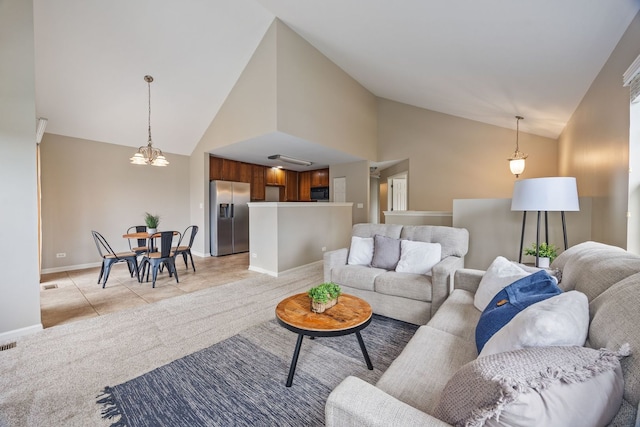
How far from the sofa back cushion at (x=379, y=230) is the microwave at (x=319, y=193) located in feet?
13.8

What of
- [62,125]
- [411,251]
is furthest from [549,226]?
[62,125]

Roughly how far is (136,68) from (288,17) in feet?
8.30

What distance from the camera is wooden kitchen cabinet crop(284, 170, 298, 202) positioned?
8.04m

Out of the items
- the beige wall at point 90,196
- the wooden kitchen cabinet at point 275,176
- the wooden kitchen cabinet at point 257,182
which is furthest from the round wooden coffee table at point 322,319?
the wooden kitchen cabinet at point 275,176

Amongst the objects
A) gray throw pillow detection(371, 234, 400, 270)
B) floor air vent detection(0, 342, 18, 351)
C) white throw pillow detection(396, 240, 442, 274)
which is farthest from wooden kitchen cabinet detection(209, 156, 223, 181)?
white throw pillow detection(396, 240, 442, 274)

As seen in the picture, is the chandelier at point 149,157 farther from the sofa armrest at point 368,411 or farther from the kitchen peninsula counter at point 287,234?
the sofa armrest at point 368,411

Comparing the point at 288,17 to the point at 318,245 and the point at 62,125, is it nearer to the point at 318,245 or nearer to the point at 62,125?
the point at 318,245

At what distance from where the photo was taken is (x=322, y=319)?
176 centimetres

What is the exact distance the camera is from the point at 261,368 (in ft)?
6.27

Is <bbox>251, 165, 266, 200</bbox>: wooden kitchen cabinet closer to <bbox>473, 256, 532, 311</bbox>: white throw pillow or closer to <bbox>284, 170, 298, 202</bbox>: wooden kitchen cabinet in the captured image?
<bbox>284, 170, 298, 202</bbox>: wooden kitchen cabinet

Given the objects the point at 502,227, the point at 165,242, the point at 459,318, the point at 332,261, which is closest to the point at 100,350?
the point at 165,242

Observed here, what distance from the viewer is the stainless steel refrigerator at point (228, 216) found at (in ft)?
20.0

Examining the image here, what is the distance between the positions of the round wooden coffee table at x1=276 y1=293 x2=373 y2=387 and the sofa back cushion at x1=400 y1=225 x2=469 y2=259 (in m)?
1.35

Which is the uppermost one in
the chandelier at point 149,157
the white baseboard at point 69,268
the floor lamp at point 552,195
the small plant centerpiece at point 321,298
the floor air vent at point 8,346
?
the chandelier at point 149,157
